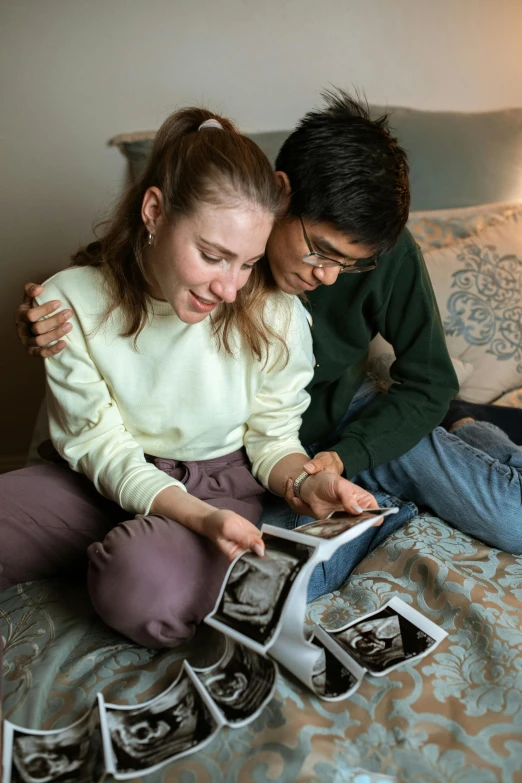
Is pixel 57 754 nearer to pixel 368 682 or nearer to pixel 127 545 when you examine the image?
pixel 127 545

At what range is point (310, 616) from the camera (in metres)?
1.29

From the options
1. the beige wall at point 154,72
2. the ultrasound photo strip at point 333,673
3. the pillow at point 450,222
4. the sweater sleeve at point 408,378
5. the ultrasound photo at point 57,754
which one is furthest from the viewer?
the pillow at point 450,222

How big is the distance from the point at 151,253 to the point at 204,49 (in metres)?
1.10

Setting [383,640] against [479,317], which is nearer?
[383,640]

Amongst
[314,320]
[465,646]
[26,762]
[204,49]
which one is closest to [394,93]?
[204,49]

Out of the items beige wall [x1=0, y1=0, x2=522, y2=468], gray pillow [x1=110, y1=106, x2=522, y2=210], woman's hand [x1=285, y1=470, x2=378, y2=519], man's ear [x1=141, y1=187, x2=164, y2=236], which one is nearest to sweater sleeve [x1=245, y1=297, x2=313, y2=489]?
woman's hand [x1=285, y1=470, x2=378, y2=519]

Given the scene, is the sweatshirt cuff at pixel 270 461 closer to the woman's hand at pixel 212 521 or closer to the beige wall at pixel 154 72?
the woman's hand at pixel 212 521

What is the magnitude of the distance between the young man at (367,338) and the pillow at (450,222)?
528 mm

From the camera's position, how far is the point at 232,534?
1.16 metres

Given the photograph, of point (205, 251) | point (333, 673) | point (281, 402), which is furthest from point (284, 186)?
point (333, 673)

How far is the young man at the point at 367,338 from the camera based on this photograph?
1318 millimetres

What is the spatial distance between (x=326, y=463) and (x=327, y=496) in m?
0.14

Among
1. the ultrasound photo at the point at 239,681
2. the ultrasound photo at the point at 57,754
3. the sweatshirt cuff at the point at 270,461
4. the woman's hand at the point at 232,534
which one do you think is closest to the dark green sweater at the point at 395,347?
the sweatshirt cuff at the point at 270,461

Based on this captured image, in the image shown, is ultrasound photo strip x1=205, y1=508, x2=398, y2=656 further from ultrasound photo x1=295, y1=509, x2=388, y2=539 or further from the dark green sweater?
the dark green sweater
